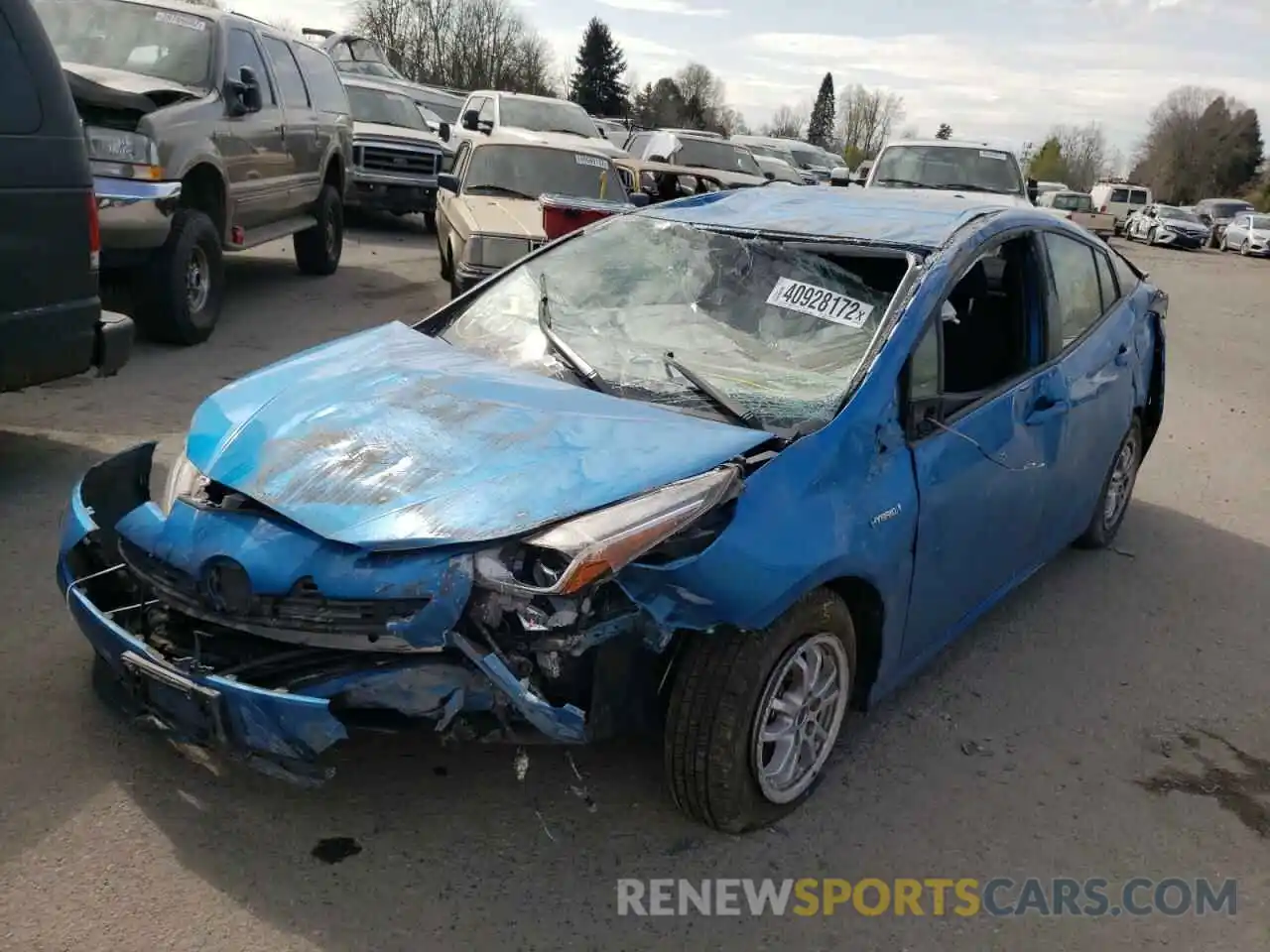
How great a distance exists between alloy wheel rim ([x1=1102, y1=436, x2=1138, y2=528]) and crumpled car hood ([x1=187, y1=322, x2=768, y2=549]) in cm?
311

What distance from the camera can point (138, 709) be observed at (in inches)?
111

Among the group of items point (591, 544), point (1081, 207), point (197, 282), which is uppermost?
point (591, 544)

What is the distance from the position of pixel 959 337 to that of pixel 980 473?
1.71 feet

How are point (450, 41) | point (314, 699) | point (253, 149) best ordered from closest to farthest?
point (314, 699) < point (253, 149) < point (450, 41)

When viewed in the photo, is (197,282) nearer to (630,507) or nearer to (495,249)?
(495,249)

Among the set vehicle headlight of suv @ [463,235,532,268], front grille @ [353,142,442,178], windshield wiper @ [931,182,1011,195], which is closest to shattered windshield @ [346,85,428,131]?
front grille @ [353,142,442,178]

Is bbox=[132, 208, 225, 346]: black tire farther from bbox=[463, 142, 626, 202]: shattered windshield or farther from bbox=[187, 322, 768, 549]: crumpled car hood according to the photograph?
bbox=[187, 322, 768, 549]: crumpled car hood

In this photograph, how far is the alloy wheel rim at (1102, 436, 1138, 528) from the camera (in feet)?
17.6

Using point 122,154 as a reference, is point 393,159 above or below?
below

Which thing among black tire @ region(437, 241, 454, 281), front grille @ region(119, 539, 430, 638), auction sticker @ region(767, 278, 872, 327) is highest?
auction sticker @ region(767, 278, 872, 327)

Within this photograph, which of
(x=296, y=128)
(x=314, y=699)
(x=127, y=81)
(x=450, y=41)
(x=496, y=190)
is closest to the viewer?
(x=314, y=699)

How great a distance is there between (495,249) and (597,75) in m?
65.2

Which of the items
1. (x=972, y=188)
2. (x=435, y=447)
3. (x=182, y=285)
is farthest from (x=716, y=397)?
(x=972, y=188)

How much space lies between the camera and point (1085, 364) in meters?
4.50
